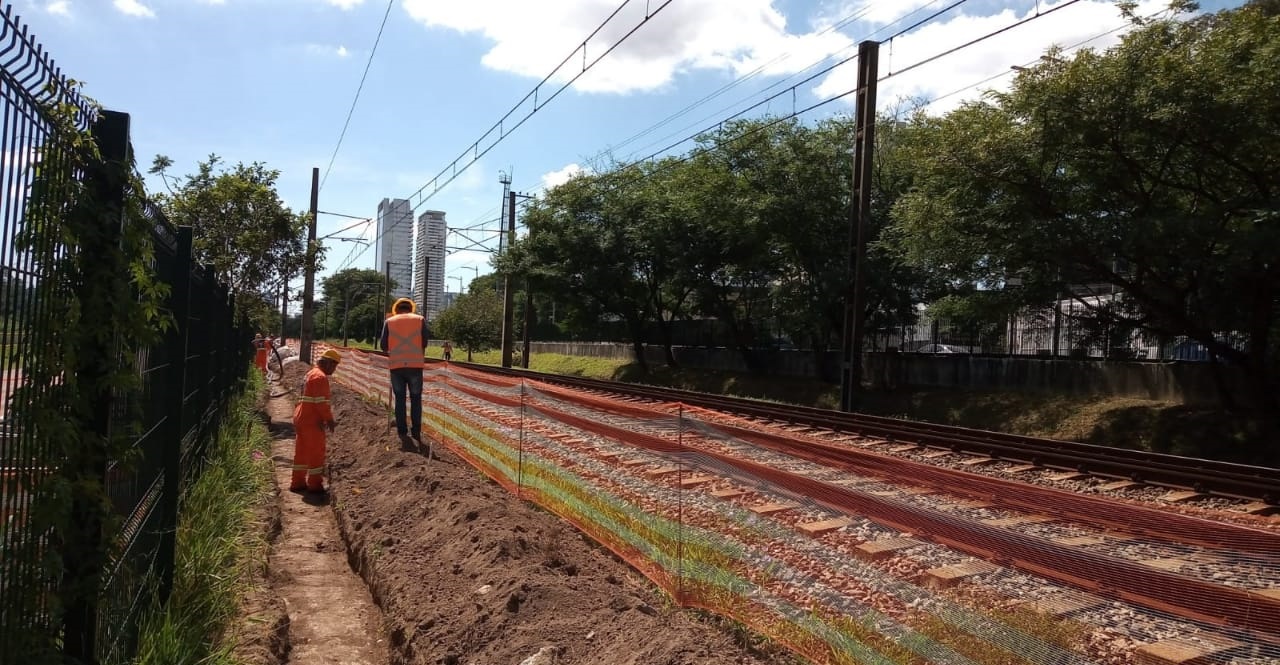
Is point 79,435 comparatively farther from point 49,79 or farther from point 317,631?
point 317,631

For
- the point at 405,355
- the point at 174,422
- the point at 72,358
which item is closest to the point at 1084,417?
the point at 405,355

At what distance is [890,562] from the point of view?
343 centimetres

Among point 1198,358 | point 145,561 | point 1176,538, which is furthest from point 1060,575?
point 1198,358

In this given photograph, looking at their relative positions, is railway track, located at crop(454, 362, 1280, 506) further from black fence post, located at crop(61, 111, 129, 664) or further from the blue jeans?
black fence post, located at crop(61, 111, 129, 664)

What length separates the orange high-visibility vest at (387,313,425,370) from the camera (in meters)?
10.0

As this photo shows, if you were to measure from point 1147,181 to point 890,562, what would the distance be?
15.2 m

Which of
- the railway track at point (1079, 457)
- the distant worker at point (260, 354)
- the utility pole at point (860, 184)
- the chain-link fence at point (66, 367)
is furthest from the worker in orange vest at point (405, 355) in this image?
the distant worker at point (260, 354)

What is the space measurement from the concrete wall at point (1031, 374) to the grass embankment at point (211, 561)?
15.9 meters

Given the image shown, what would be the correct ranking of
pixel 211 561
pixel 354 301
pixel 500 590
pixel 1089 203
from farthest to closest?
pixel 354 301, pixel 1089 203, pixel 211 561, pixel 500 590

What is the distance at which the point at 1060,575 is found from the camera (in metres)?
2.75

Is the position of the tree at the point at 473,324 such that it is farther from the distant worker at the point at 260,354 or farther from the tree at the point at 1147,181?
the tree at the point at 1147,181

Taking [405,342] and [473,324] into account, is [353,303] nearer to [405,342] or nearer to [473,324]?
[473,324]

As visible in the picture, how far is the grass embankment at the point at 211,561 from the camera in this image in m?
4.02

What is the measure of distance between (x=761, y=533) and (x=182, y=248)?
3.53 meters
